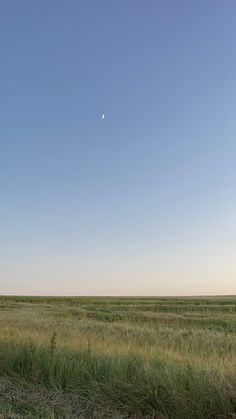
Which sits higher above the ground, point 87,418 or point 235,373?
point 235,373

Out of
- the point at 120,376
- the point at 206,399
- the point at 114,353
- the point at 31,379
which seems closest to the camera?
the point at 206,399

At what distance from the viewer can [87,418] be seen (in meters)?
6.12

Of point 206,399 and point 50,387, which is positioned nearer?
point 206,399

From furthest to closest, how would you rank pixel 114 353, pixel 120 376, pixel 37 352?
pixel 114 353
pixel 37 352
pixel 120 376

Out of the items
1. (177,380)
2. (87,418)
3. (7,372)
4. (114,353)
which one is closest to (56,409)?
(87,418)

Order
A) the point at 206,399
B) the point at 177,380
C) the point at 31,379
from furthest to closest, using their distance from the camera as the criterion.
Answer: the point at 31,379 → the point at 177,380 → the point at 206,399

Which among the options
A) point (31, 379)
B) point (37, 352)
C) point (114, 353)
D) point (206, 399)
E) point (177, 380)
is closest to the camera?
point (206, 399)

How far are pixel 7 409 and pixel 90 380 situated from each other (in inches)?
60.8

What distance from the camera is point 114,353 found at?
941 centimetres

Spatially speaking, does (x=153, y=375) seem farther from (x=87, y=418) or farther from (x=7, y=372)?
(x=7, y=372)

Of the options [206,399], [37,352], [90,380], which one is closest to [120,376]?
[90,380]

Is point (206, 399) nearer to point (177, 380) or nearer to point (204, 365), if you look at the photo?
point (177, 380)

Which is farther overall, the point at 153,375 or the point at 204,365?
the point at 204,365

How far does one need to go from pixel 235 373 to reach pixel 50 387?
8.83 ft
